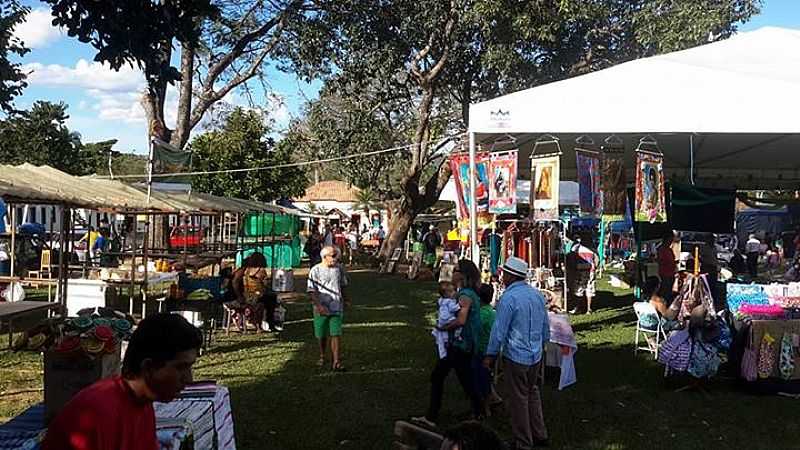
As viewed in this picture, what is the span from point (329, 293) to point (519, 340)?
3.22m

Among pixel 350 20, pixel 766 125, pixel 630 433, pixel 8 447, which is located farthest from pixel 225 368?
pixel 350 20

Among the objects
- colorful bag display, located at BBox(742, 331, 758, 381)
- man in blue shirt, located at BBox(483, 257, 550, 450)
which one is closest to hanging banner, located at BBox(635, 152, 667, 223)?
colorful bag display, located at BBox(742, 331, 758, 381)

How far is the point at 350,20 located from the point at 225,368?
14.3 metres

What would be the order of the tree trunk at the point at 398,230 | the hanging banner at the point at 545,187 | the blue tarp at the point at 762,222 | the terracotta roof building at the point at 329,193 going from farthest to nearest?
the terracotta roof building at the point at 329,193 → the blue tarp at the point at 762,222 → the tree trunk at the point at 398,230 → the hanging banner at the point at 545,187

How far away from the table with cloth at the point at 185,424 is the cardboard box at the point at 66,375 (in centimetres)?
12

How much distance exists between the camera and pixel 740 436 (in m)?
6.65

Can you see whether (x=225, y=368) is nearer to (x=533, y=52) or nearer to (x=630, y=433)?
(x=630, y=433)

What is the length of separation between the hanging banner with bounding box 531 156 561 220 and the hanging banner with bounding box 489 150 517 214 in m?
0.26

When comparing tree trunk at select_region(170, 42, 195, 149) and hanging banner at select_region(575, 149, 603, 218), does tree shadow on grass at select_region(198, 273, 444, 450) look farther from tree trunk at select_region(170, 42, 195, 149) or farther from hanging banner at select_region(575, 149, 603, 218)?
tree trunk at select_region(170, 42, 195, 149)

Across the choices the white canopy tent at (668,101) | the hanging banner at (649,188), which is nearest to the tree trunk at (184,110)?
the white canopy tent at (668,101)

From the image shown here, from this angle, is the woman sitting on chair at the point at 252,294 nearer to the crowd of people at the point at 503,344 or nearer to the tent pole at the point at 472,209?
the tent pole at the point at 472,209

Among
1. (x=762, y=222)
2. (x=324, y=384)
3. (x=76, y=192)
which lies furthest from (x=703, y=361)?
(x=762, y=222)

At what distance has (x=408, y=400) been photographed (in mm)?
7711

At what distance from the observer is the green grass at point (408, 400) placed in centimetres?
652
